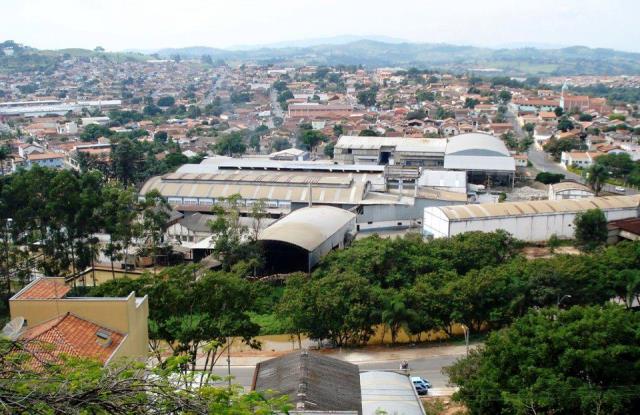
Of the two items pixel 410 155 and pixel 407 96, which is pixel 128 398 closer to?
pixel 410 155

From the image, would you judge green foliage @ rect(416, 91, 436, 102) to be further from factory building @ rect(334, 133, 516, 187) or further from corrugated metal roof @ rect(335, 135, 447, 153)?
corrugated metal roof @ rect(335, 135, 447, 153)

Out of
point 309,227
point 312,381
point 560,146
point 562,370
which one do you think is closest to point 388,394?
point 312,381

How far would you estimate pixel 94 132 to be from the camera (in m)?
51.8

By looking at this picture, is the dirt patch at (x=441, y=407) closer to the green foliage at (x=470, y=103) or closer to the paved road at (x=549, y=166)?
the paved road at (x=549, y=166)

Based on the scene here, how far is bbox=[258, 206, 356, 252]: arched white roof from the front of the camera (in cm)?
2016

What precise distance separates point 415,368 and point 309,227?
8485 mm

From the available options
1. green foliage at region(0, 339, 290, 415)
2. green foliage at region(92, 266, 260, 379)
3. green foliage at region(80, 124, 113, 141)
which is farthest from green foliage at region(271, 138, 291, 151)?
green foliage at region(0, 339, 290, 415)

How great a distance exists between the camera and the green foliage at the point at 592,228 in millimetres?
22141

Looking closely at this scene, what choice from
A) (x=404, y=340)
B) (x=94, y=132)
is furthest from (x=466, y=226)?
(x=94, y=132)

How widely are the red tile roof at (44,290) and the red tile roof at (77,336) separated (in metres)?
0.73

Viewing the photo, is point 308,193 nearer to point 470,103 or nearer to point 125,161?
point 125,161

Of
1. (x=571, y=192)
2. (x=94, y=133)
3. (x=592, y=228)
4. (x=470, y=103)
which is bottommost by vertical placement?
(x=592, y=228)

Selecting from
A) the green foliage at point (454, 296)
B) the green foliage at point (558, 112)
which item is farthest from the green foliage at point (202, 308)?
the green foliage at point (558, 112)

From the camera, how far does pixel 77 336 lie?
10.1 m
